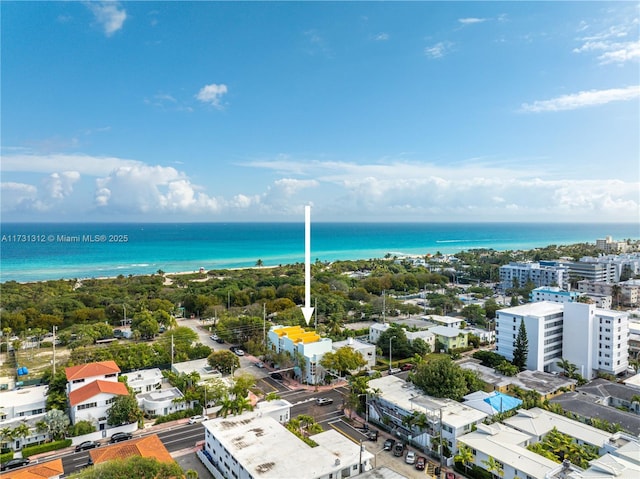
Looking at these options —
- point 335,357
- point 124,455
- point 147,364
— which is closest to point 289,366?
point 335,357

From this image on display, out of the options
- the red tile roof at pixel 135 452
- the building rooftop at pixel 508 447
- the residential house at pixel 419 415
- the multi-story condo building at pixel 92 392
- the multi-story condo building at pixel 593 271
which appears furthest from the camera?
the multi-story condo building at pixel 593 271

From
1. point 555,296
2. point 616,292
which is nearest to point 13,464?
point 555,296

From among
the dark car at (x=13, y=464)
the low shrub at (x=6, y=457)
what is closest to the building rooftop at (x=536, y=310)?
the dark car at (x=13, y=464)

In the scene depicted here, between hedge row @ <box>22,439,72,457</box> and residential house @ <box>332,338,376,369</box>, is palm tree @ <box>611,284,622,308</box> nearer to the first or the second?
residential house @ <box>332,338,376,369</box>

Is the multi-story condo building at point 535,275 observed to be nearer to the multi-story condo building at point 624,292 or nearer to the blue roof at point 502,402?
the multi-story condo building at point 624,292

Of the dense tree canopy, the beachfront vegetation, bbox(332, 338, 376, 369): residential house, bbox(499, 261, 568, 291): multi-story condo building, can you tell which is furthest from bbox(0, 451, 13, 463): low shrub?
bbox(499, 261, 568, 291): multi-story condo building

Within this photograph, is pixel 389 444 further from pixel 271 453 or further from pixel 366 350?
pixel 366 350
